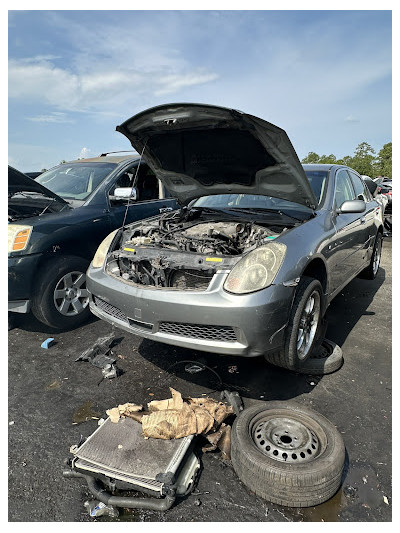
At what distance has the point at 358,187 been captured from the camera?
482 cm

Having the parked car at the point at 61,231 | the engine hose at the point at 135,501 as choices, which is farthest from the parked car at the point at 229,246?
the engine hose at the point at 135,501

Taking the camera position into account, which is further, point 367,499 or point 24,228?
point 24,228

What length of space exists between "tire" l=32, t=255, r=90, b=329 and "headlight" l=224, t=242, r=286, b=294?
2209 mm

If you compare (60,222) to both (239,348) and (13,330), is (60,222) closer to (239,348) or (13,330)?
(13,330)

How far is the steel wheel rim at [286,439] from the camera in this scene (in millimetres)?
2041

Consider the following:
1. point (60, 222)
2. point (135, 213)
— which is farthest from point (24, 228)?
point (135, 213)

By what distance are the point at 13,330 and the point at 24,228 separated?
128 centimetres

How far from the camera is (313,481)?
6.00ft

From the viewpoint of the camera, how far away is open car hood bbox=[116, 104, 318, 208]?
9.40 ft

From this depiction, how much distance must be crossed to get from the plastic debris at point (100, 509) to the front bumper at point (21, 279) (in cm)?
226

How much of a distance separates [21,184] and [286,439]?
3.39 metres

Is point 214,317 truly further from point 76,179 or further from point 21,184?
point 76,179

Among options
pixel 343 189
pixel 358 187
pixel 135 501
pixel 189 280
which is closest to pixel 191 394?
pixel 189 280

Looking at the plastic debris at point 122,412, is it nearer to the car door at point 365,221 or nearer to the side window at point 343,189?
the side window at point 343,189
